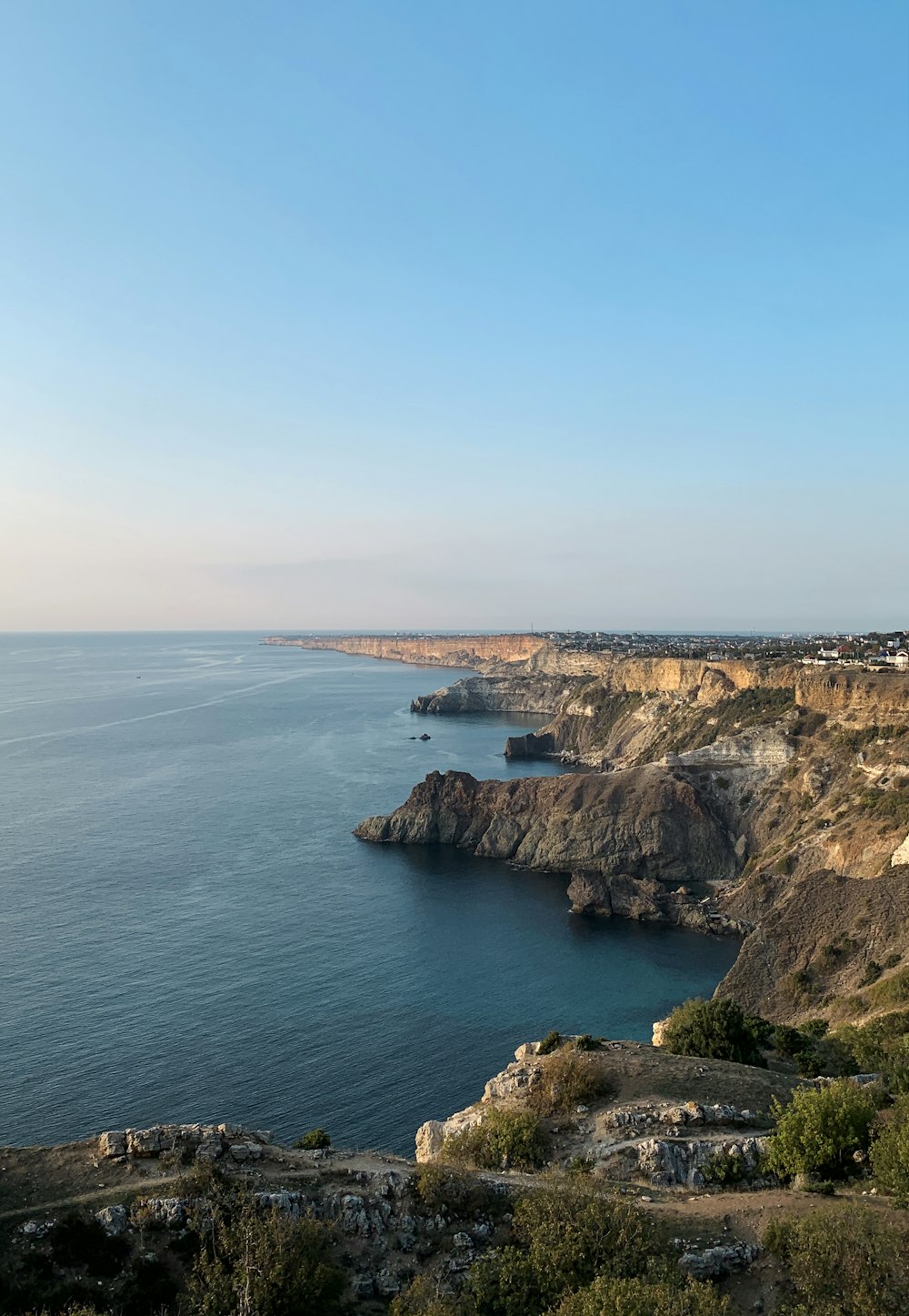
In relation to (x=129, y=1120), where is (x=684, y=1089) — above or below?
above

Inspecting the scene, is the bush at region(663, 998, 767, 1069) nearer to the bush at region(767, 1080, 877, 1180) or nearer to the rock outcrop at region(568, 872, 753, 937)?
the bush at region(767, 1080, 877, 1180)

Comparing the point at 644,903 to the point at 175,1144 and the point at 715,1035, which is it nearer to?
the point at 715,1035

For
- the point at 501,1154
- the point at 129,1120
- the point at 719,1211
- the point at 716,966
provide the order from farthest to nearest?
the point at 716,966 → the point at 129,1120 → the point at 501,1154 → the point at 719,1211

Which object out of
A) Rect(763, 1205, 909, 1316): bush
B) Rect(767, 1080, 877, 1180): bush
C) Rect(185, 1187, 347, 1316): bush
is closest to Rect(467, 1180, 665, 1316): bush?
Rect(763, 1205, 909, 1316): bush

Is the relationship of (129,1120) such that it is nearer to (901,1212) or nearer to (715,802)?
(901,1212)

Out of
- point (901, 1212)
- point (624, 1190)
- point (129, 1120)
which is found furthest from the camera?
point (129, 1120)

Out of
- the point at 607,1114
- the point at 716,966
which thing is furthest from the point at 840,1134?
the point at 716,966
